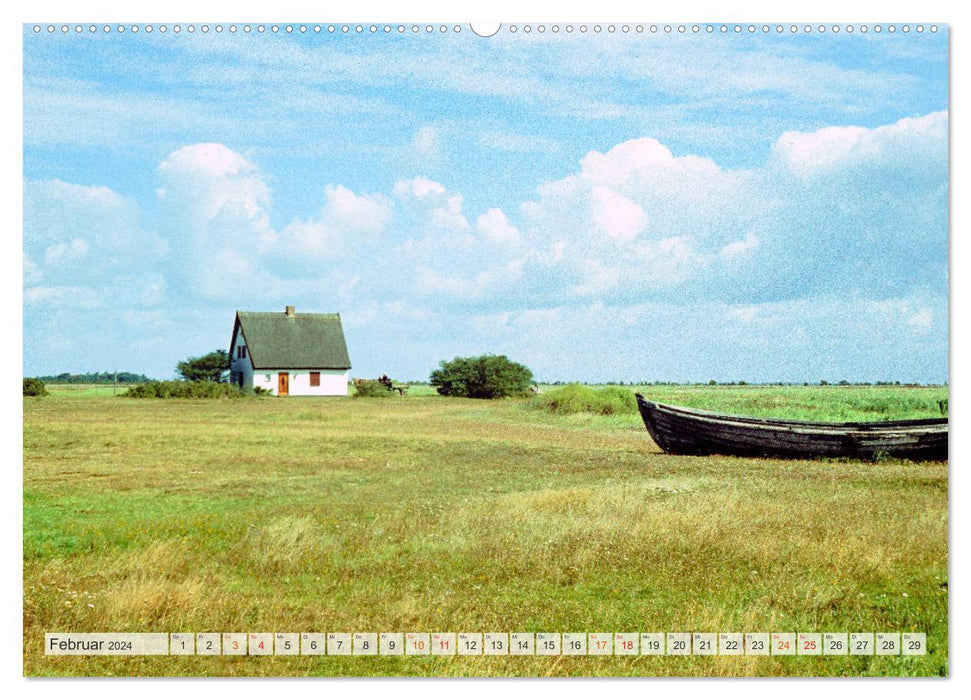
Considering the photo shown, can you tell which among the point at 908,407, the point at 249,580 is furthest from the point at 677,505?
the point at 249,580

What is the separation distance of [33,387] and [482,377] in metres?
4.59

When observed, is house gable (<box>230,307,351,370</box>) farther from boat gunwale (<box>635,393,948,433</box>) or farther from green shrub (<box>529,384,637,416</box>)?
boat gunwale (<box>635,393,948,433</box>)

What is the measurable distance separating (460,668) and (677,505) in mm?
3555

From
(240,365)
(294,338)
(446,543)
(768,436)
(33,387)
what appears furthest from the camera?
(768,436)

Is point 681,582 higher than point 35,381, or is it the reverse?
point 35,381

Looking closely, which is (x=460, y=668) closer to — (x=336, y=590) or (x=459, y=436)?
(x=336, y=590)

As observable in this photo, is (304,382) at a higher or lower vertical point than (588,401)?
higher

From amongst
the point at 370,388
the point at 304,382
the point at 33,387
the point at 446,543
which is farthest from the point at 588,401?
the point at 33,387

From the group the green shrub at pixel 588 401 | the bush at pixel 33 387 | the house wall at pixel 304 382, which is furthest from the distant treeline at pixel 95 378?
the green shrub at pixel 588 401

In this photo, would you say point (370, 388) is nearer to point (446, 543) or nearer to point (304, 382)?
point (304, 382)

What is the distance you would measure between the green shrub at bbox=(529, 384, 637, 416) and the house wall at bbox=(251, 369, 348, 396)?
8.58 feet

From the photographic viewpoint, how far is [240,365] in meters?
9.75

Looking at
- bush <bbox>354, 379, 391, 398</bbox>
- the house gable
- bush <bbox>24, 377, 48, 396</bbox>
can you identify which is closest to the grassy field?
bush <bbox>24, 377, 48, 396</bbox>

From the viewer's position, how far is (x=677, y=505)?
8.51 meters
